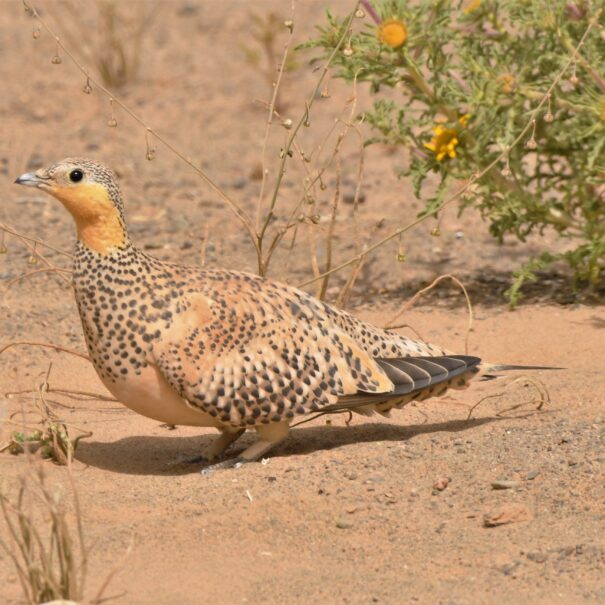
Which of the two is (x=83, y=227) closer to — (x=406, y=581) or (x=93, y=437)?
(x=93, y=437)

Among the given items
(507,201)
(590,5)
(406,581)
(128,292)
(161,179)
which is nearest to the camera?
(406,581)

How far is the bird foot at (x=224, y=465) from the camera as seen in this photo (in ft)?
18.2

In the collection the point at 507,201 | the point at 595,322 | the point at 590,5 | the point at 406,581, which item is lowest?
the point at 406,581

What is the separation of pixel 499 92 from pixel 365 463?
258 cm

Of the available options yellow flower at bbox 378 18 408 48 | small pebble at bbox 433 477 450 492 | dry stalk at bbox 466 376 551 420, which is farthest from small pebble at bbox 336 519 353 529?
yellow flower at bbox 378 18 408 48

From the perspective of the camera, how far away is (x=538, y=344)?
23.1 ft

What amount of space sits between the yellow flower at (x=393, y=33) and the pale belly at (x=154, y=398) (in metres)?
2.53

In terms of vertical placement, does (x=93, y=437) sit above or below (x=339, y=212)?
below

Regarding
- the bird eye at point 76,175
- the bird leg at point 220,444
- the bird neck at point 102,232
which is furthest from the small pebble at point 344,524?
the bird eye at point 76,175

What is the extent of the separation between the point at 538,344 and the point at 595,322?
412 mm

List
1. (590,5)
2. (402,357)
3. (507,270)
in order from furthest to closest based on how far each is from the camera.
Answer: (507,270) < (590,5) < (402,357)

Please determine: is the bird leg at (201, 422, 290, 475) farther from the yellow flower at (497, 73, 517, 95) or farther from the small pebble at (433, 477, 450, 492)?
the yellow flower at (497, 73, 517, 95)

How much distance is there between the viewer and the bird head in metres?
5.21

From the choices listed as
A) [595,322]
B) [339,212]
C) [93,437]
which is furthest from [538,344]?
[339,212]
